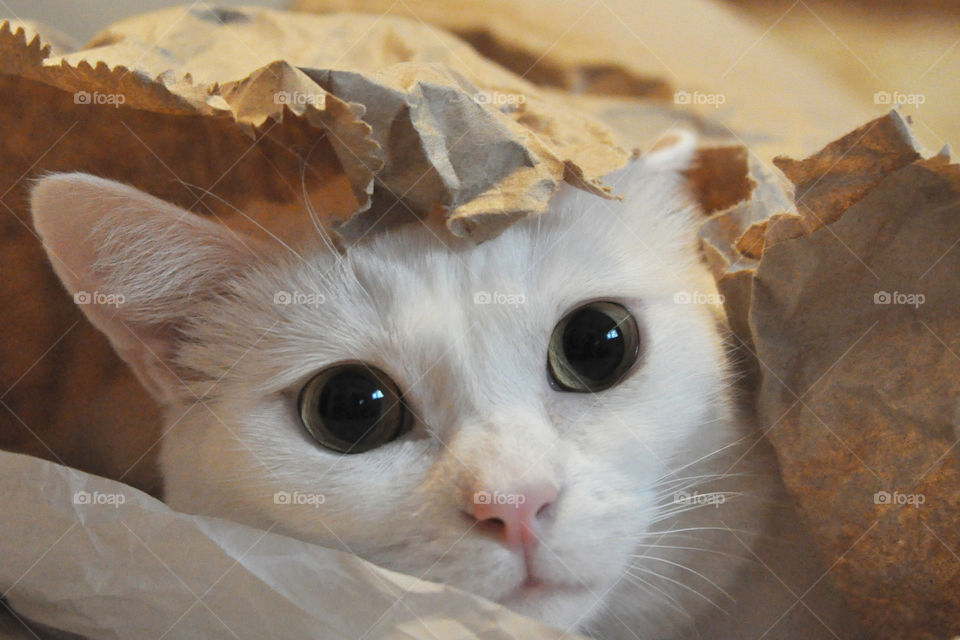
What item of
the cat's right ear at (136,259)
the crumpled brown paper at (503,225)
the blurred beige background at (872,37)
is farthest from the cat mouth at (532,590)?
the blurred beige background at (872,37)

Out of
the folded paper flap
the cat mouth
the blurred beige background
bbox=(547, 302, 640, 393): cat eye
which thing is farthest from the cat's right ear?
the blurred beige background

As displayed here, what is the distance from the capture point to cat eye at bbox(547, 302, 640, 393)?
1.12 metres

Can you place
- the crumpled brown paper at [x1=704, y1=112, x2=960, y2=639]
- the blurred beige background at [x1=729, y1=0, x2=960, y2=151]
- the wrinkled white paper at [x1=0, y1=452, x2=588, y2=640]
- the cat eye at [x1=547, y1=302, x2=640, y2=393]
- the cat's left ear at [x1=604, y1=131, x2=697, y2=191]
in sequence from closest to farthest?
the wrinkled white paper at [x1=0, y1=452, x2=588, y2=640] → the crumpled brown paper at [x1=704, y1=112, x2=960, y2=639] → the cat eye at [x1=547, y1=302, x2=640, y2=393] → the cat's left ear at [x1=604, y1=131, x2=697, y2=191] → the blurred beige background at [x1=729, y1=0, x2=960, y2=151]

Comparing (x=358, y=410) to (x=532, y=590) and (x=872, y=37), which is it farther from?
(x=872, y=37)

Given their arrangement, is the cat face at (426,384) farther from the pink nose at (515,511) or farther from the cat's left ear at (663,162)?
the cat's left ear at (663,162)

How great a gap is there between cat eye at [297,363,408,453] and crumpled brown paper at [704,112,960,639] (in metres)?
0.50

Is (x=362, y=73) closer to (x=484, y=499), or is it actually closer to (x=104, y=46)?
(x=484, y=499)

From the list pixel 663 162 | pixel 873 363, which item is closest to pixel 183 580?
pixel 873 363

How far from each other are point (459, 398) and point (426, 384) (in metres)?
0.05

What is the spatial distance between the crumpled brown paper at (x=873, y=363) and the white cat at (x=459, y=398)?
0.13 meters

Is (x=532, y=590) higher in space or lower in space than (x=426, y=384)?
lower

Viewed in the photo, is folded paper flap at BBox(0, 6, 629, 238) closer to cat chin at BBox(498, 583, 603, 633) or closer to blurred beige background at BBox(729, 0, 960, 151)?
Result: cat chin at BBox(498, 583, 603, 633)

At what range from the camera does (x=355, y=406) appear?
107cm

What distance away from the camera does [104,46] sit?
5.15 feet
